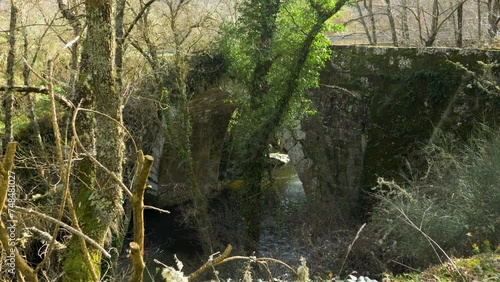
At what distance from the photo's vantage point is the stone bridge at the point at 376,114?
927 cm

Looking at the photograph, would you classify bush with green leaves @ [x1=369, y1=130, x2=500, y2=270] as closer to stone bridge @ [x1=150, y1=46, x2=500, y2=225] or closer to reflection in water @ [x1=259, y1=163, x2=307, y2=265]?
stone bridge @ [x1=150, y1=46, x2=500, y2=225]

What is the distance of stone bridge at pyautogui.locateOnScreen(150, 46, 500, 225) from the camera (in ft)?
30.4

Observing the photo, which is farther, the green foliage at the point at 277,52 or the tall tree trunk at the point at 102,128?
the green foliage at the point at 277,52

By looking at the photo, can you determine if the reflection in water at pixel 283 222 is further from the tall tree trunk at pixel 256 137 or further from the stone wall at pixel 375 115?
the stone wall at pixel 375 115

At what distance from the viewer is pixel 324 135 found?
1164 cm

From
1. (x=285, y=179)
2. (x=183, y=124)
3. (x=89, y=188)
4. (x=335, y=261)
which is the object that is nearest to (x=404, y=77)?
A: (x=335, y=261)

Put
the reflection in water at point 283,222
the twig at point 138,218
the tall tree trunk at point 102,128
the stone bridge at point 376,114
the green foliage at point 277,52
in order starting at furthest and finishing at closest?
the reflection in water at point 283,222 < the green foliage at point 277,52 < the stone bridge at point 376,114 < the tall tree trunk at point 102,128 < the twig at point 138,218

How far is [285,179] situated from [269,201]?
3.66 meters

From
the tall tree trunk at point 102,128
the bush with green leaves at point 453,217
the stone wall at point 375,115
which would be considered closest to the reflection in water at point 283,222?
the stone wall at point 375,115

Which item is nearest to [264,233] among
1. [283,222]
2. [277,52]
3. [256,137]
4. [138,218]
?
[283,222]

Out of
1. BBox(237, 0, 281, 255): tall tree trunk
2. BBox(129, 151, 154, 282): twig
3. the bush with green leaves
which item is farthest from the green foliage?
BBox(129, 151, 154, 282): twig

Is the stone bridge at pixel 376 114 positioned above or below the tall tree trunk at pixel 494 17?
below

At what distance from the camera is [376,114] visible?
1053 cm

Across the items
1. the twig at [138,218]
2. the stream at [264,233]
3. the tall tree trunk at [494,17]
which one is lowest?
the stream at [264,233]
